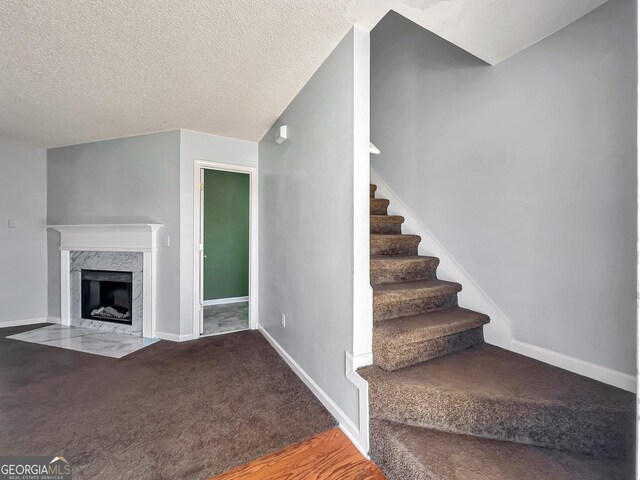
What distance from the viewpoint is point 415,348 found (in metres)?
1.58

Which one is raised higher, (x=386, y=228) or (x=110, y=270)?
(x=386, y=228)

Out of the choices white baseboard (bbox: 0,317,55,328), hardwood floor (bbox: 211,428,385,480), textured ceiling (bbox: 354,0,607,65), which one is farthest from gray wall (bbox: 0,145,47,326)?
textured ceiling (bbox: 354,0,607,65)

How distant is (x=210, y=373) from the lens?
2.27m

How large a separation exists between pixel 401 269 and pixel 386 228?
1.83 ft

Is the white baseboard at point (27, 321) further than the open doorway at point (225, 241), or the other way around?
the open doorway at point (225, 241)

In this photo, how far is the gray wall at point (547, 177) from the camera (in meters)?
1.31

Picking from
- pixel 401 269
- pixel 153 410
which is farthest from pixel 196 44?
pixel 153 410

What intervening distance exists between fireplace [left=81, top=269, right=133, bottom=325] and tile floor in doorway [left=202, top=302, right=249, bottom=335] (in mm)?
962

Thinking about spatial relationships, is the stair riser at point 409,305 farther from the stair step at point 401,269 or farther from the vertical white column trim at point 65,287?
the vertical white column trim at point 65,287

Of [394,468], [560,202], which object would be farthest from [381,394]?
A: [560,202]

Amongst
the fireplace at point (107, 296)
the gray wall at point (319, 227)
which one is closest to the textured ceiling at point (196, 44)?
the gray wall at point (319, 227)

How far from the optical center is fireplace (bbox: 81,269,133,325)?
334 centimetres

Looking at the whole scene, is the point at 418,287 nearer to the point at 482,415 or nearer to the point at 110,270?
the point at 482,415

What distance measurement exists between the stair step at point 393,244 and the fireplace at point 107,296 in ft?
10.0
